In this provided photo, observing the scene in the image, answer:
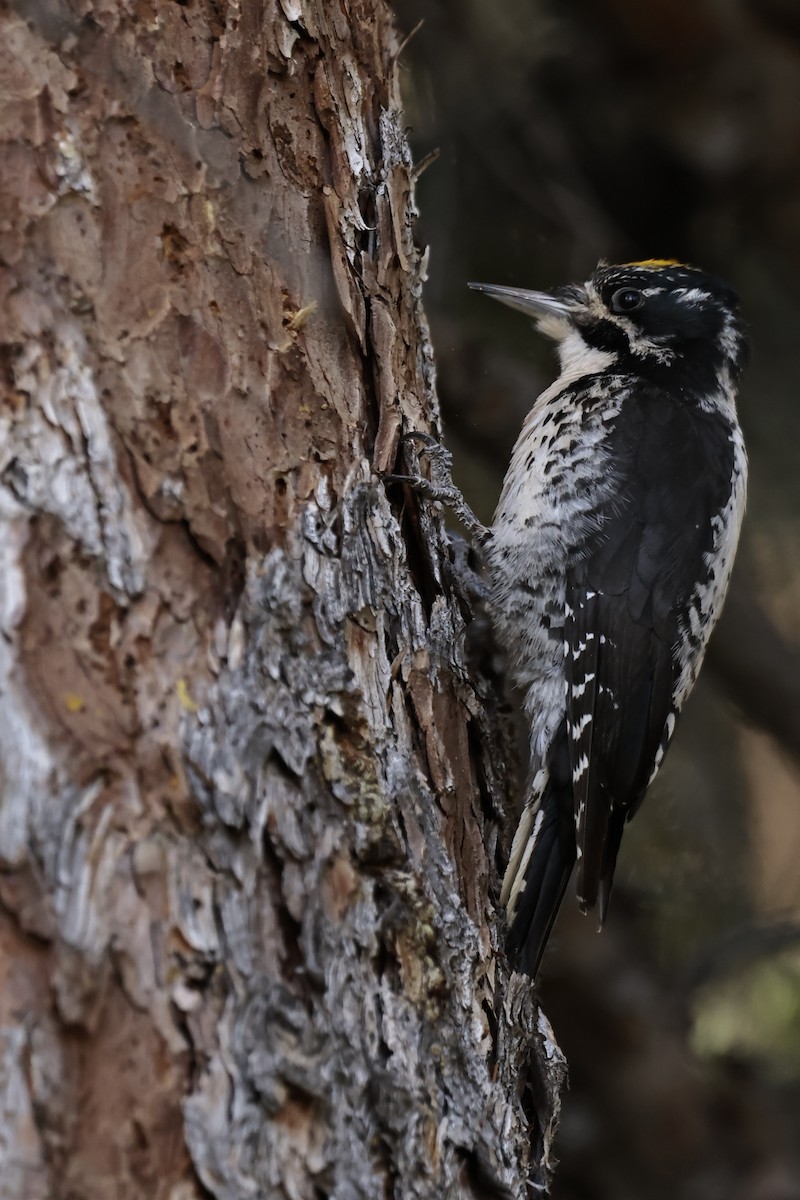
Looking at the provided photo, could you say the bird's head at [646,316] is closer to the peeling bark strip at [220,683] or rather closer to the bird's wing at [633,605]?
the bird's wing at [633,605]

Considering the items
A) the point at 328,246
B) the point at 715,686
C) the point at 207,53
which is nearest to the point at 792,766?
the point at 715,686

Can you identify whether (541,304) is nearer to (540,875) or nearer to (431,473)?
(431,473)

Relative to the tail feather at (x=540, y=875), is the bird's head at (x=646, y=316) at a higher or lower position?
higher

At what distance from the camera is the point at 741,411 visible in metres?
4.45

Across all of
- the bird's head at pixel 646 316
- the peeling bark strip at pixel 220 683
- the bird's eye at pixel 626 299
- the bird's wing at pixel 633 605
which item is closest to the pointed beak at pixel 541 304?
the bird's head at pixel 646 316

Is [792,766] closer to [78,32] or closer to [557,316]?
→ [557,316]

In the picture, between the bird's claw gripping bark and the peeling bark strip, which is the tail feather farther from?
the bird's claw gripping bark

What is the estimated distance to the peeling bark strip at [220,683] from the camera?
1.48 m

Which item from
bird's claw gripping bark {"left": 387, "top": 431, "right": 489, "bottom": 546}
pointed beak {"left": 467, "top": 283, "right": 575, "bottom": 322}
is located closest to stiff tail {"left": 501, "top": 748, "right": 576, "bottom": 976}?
bird's claw gripping bark {"left": 387, "top": 431, "right": 489, "bottom": 546}

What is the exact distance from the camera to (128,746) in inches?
62.4

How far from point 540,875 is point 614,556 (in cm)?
85

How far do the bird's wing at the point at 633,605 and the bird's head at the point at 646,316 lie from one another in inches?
8.4

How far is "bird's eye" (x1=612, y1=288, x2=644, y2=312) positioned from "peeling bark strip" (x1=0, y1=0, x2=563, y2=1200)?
49.2 inches

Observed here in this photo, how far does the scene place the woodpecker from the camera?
274 centimetres
